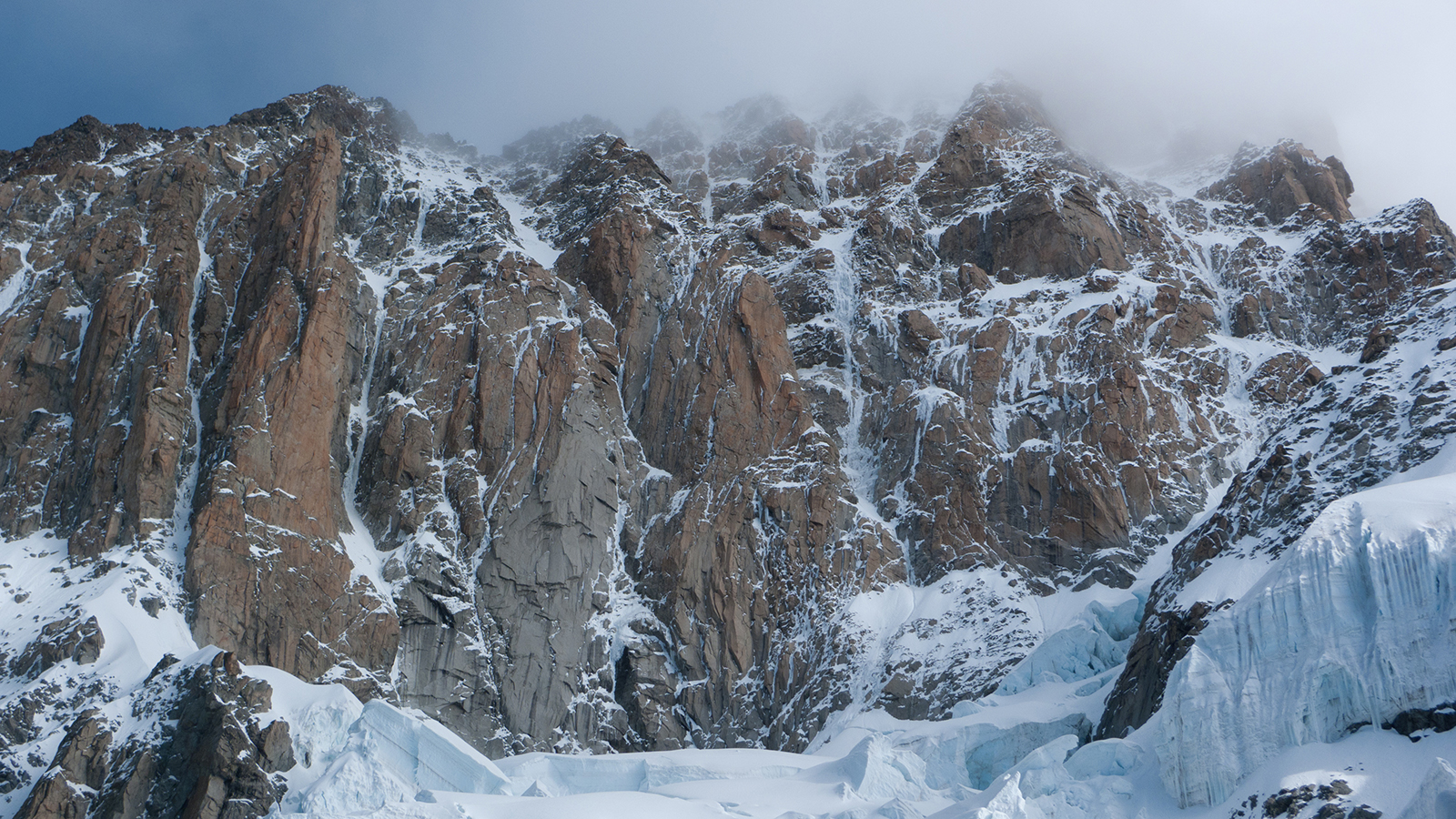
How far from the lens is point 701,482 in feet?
295

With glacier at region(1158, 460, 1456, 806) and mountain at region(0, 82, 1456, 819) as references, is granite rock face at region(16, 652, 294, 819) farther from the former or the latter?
glacier at region(1158, 460, 1456, 806)

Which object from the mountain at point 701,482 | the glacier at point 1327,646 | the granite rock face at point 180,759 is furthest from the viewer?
the granite rock face at point 180,759

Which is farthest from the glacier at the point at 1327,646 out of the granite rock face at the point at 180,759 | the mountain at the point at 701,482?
the granite rock face at the point at 180,759

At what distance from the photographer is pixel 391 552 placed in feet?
272

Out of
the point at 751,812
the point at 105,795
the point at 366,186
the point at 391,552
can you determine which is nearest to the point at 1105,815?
the point at 751,812

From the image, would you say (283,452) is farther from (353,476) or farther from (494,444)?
(494,444)

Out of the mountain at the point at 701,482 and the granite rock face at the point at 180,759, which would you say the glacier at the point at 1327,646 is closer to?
the mountain at the point at 701,482

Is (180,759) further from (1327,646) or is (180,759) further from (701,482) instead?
(1327,646)

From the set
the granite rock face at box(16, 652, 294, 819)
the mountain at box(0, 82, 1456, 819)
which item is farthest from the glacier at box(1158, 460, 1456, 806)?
the granite rock face at box(16, 652, 294, 819)

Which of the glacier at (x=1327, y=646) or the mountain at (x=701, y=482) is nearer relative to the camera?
the glacier at (x=1327, y=646)

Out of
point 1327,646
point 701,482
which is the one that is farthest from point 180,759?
point 1327,646

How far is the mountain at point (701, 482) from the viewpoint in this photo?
53.1 m

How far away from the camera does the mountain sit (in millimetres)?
53062

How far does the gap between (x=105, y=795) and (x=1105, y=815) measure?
4793 centimetres
